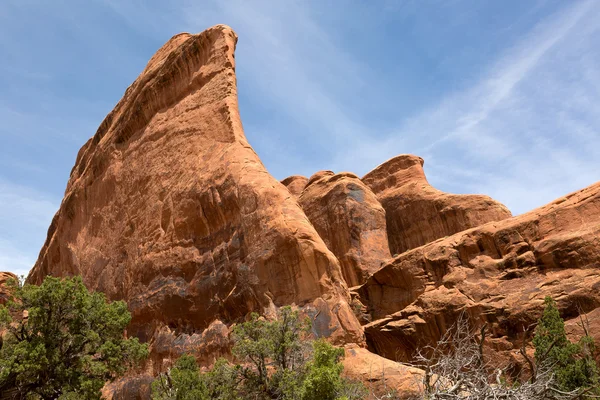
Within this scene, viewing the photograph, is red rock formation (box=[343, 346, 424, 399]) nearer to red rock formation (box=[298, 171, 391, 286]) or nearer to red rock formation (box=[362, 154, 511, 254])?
red rock formation (box=[298, 171, 391, 286])

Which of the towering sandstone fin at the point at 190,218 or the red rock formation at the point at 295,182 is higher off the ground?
the red rock formation at the point at 295,182

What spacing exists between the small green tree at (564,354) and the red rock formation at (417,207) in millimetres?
18744

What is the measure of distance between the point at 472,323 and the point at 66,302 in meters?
16.1

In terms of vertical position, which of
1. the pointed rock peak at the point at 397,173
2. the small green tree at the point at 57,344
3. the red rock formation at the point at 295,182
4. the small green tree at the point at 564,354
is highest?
the red rock formation at the point at 295,182

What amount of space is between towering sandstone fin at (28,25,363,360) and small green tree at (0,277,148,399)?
4.21 meters

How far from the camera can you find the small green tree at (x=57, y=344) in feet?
58.1

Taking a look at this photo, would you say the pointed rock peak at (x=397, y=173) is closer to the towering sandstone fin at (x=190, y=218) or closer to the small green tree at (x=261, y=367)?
the towering sandstone fin at (x=190, y=218)

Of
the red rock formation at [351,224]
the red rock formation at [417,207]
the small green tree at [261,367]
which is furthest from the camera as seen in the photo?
the red rock formation at [417,207]

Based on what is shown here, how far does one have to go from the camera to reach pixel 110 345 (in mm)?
19391

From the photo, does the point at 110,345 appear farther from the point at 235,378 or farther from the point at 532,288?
the point at 532,288

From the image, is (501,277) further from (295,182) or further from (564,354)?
(295,182)

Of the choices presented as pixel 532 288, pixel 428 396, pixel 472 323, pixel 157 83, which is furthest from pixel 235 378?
pixel 157 83

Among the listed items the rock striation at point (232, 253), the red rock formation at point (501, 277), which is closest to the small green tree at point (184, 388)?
the rock striation at point (232, 253)

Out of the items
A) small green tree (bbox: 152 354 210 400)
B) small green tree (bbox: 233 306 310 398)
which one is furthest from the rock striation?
small green tree (bbox: 152 354 210 400)
